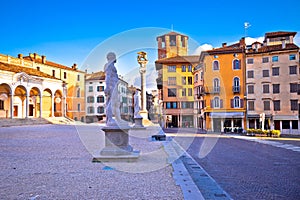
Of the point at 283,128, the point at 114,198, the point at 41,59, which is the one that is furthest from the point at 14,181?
the point at 41,59

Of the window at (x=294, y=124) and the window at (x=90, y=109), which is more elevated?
the window at (x=90, y=109)

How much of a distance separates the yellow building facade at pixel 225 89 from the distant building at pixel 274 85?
1134 millimetres

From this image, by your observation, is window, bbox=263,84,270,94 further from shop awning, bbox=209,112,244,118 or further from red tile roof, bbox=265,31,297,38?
red tile roof, bbox=265,31,297,38

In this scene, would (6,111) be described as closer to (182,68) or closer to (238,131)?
(182,68)

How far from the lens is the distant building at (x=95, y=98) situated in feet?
212

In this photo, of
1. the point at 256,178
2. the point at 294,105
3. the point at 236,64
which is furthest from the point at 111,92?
the point at 294,105

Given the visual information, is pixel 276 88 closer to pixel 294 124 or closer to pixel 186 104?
pixel 294 124

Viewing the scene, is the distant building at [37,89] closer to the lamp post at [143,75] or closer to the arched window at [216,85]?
the lamp post at [143,75]

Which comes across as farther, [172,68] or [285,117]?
[172,68]

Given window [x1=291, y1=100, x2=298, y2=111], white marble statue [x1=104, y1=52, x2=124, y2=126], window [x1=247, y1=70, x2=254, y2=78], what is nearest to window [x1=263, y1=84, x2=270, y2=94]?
window [x1=247, y1=70, x2=254, y2=78]

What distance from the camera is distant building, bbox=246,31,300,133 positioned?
35625 mm

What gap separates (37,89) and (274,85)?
120ft

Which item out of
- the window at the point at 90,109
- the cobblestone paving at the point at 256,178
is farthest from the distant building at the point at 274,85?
the window at the point at 90,109

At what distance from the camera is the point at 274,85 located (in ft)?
120
